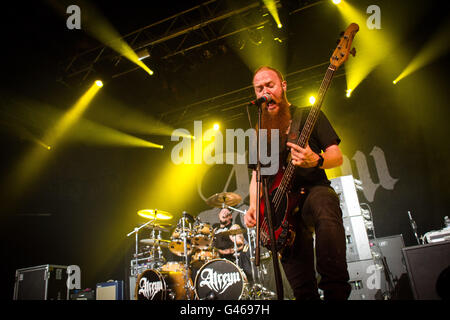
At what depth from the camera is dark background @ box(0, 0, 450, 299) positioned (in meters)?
6.00

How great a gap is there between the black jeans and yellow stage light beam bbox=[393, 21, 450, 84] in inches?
244

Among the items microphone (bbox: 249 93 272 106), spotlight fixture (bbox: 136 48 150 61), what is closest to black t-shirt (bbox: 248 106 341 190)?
microphone (bbox: 249 93 272 106)

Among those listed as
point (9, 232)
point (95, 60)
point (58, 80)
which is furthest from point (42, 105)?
point (9, 232)

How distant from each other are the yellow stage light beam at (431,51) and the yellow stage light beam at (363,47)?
0.63 meters

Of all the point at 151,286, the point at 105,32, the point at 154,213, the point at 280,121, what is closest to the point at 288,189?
the point at 280,121

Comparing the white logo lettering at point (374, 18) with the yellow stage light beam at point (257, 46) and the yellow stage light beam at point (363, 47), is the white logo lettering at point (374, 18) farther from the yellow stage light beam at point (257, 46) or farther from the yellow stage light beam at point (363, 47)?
the yellow stage light beam at point (257, 46)

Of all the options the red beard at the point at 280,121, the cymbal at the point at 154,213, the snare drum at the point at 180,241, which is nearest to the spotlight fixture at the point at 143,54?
the cymbal at the point at 154,213

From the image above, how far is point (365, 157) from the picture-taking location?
701cm

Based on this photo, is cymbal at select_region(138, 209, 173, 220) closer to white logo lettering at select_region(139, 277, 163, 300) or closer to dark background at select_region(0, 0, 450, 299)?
white logo lettering at select_region(139, 277, 163, 300)

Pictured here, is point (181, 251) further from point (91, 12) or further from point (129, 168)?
point (91, 12)
